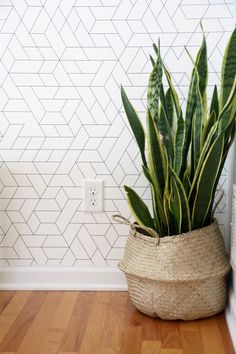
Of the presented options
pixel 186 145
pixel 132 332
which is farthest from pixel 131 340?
pixel 186 145

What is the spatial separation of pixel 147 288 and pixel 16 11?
1063mm

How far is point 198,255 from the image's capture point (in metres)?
1.61

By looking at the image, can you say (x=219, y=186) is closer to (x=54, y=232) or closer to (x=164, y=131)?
(x=164, y=131)

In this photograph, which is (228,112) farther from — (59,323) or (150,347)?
(59,323)

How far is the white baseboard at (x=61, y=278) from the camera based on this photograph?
75.8 inches

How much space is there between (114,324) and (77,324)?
0.39 feet

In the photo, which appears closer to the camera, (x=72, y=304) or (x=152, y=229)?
(x=152, y=229)

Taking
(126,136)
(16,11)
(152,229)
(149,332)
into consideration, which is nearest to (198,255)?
(152,229)

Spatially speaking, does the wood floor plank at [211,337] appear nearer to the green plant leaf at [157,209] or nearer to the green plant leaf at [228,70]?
the green plant leaf at [157,209]

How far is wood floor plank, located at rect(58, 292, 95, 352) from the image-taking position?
1502 mm

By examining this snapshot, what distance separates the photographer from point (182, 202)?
5.17 ft

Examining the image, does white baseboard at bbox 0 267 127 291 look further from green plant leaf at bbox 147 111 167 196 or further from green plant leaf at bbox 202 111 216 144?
green plant leaf at bbox 202 111 216 144

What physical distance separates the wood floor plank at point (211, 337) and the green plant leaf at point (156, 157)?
1.44ft

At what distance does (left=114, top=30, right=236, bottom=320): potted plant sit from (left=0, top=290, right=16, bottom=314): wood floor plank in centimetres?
46
